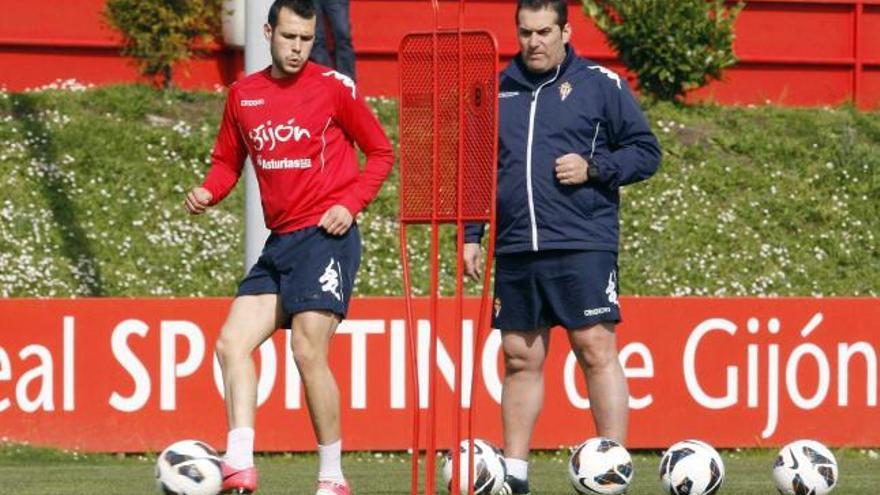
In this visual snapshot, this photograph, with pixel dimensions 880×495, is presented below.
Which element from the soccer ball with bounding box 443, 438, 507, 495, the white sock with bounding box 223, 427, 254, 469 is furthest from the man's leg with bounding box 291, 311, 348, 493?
the soccer ball with bounding box 443, 438, 507, 495

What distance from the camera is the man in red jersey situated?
8.41 metres

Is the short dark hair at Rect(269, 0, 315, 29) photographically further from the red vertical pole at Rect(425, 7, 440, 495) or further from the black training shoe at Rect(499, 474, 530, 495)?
the black training shoe at Rect(499, 474, 530, 495)

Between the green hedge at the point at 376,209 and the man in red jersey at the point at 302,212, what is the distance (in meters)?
7.73

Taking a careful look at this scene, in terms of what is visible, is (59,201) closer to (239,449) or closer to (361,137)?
(361,137)

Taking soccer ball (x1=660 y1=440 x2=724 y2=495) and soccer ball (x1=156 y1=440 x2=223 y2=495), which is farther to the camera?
soccer ball (x1=660 y1=440 x2=724 y2=495)

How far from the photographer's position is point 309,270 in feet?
27.6

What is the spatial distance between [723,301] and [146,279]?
5.26 meters

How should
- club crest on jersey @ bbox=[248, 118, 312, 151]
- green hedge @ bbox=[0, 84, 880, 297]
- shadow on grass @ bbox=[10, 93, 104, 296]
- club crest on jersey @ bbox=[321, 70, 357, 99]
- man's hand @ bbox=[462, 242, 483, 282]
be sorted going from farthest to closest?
green hedge @ bbox=[0, 84, 880, 297] → shadow on grass @ bbox=[10, 93, 104, 296] → man's hand @ bbox=[462, 242, 483, 282] → club crest on jersey @ bbox=[321, 70, 357, 99] → club crest on jersey @ bbox=[248, 118, 312, 151]

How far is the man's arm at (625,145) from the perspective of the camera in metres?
8.88

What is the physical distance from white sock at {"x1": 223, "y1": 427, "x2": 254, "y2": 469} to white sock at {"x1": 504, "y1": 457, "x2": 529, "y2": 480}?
120 centimetres

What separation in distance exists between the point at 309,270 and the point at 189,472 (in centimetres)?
100

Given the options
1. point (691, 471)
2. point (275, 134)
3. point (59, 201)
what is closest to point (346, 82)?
point (275, 134)

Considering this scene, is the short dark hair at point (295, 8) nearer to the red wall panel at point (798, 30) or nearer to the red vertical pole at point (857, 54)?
the red wall panel at point (798, 30)

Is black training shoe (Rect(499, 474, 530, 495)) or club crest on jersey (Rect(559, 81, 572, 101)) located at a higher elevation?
club crest on jersey (Rect(559, 81, 572, 101))
